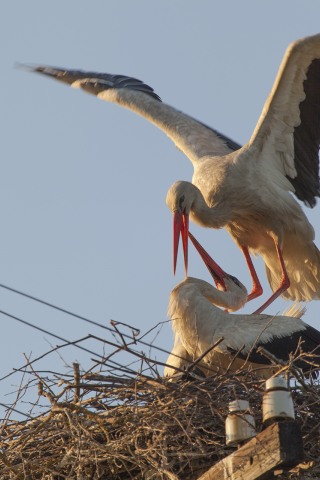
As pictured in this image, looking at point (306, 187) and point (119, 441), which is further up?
point (306, 187)

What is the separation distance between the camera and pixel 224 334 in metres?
4.14

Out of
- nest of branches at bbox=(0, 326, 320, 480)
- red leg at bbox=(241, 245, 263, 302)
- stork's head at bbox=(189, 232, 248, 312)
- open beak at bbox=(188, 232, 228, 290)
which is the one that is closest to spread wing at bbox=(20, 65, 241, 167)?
red leg at bbox=(241, 245, 263, 302)

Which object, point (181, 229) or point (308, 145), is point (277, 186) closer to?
point (308, 145)

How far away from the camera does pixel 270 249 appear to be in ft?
20.2

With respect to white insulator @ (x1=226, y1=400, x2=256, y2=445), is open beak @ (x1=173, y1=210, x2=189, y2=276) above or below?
above

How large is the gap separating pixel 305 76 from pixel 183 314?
2352 millimetres

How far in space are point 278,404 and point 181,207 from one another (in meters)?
3.34

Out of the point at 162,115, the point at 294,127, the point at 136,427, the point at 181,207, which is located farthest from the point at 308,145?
the point at 136,427

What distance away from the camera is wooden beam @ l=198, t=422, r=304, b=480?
2.29 metres

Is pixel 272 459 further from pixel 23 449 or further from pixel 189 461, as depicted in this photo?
pixel 23 449

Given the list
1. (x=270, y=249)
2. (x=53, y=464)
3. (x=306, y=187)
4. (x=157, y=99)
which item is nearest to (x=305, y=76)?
(x=306, y=187)

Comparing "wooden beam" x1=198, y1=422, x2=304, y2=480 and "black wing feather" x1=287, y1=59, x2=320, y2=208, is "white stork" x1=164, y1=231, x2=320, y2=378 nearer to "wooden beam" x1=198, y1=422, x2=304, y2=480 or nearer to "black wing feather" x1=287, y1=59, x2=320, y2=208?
"wooden beam" x1=198, y1=422, x2=304, y2=480

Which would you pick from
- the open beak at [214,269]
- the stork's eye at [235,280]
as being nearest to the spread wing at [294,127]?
the open beak at [214,269]

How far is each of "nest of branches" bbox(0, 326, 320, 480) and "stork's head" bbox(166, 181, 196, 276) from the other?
2.19 meters
